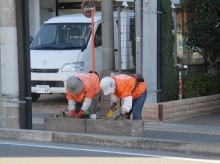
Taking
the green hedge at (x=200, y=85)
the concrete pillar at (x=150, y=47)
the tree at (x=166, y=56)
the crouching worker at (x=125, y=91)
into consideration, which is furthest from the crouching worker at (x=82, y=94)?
the green hedge at (x=200, y=85)

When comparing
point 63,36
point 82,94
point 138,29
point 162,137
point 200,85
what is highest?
point 138,29

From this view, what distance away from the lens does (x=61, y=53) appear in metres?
15.9

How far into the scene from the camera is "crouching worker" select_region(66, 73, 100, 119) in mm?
10797

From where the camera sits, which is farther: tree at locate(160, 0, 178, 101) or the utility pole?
tree at locate(160, 0, 178, 101)

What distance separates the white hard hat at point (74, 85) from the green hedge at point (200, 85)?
4466mm

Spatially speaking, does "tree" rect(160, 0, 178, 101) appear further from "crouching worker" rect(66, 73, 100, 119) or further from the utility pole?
the utility pole

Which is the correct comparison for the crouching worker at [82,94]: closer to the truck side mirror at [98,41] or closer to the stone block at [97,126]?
the stone block at [97,126]

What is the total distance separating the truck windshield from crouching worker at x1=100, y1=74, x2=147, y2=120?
518 cm

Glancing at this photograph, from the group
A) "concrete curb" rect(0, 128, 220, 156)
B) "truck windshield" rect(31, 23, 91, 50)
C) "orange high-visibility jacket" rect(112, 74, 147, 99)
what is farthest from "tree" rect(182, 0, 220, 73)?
"concrete curb" rect(0, 128, 220, 156)

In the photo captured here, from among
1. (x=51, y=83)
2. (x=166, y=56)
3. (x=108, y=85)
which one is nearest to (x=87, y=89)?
(x=108, y=85)

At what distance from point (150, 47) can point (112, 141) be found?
3.64 meters

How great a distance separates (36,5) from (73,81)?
14.0 m

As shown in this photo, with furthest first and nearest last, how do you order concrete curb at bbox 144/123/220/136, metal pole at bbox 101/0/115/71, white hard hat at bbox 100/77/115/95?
1. metal pole at bbox 101/0/115/71
2. concrete curb at bbox 144/123/220/136
3. white hard hat at bbox 100/77/115/95

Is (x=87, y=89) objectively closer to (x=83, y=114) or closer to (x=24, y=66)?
(x=83, y=114)
